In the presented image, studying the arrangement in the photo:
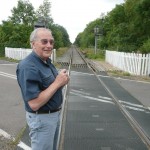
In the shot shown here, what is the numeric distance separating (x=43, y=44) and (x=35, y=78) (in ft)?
1.29

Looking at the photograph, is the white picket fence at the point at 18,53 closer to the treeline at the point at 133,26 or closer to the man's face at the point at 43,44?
the treeline at the point at 133,26

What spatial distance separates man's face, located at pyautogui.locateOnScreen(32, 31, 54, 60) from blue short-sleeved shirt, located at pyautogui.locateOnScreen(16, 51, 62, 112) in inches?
2.1

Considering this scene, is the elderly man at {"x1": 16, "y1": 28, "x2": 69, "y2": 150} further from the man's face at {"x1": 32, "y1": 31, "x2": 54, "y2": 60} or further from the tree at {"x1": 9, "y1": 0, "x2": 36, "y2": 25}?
the tree at {"x1": 9, "y1": 0, "x2": 36, "y2": 25}

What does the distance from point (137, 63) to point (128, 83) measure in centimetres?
369

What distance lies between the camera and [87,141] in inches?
242

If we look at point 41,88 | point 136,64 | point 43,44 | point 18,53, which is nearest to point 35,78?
point 41,88

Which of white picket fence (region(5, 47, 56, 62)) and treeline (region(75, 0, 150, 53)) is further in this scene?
white picket fence (region(5, 47, 56, 62))

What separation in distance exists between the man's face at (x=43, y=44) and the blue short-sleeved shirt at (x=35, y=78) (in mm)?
54

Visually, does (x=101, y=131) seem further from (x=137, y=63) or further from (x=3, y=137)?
(x=137, y=63)

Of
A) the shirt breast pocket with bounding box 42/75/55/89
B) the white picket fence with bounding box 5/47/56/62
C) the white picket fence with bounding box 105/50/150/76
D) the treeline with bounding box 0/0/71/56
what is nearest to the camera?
the shirt breast pocket with bounding box 42/75/55/89

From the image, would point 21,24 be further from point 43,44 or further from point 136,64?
point 43,44

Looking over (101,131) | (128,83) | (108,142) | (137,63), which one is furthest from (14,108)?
(137,63)

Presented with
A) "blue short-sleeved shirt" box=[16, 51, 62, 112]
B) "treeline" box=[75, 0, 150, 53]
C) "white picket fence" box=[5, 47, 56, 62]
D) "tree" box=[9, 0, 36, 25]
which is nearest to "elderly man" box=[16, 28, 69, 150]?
"blue short-sleeved shirt" box=[16, 51, 62, 112]

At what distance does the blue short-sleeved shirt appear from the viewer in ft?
10.6
